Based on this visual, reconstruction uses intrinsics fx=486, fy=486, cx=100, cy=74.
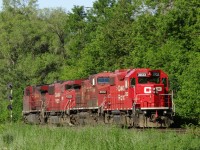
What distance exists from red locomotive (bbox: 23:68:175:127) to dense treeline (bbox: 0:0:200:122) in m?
5.06

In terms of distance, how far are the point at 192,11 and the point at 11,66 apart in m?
33.2

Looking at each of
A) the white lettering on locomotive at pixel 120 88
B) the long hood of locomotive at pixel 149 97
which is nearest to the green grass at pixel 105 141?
the long hood of locomotive at pixel 149 97

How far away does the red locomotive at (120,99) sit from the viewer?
25562mm

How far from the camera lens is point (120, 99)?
27141 mm

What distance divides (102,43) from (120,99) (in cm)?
2532

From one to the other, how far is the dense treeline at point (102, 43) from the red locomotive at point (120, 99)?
199 inches

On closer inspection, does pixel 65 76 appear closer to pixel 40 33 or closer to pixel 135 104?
pixel 40 33

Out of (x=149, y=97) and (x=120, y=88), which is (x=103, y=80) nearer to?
(x=120, y=88)

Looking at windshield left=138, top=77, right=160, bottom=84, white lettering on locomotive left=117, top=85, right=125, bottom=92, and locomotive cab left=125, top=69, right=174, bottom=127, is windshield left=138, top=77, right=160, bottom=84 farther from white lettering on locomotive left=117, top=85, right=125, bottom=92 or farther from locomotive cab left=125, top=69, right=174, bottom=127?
white lettering on locomotive left=117, top=85, right=125, bottom=92

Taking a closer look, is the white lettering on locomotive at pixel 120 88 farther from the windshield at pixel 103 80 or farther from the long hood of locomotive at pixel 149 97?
the windshield at pixel 103 80

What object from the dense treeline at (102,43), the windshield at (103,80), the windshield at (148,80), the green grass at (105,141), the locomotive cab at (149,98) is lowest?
the green grass at (105,141)

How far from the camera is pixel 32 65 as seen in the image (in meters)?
67.4

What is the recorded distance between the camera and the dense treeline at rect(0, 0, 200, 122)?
3847cm

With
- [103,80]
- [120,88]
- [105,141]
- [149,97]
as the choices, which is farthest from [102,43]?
[105,141]
